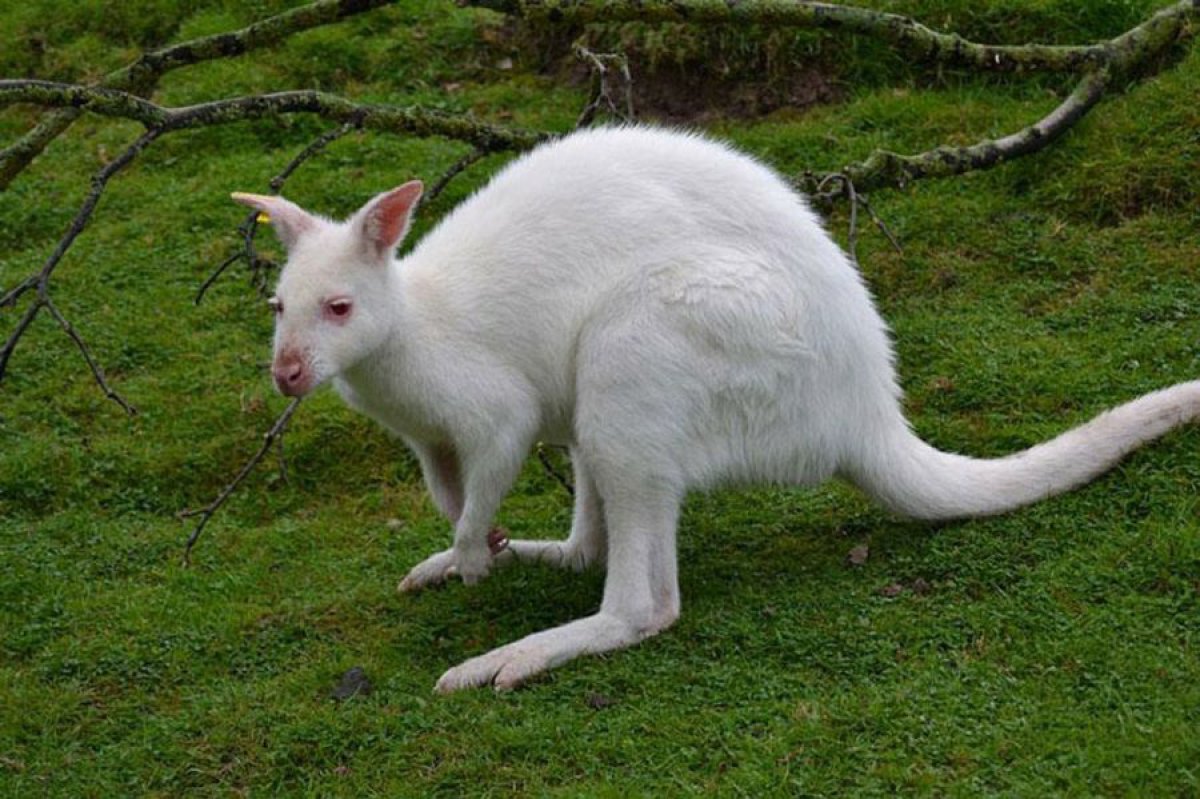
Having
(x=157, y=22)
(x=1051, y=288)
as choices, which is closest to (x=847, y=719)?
(x=1051, y=288)

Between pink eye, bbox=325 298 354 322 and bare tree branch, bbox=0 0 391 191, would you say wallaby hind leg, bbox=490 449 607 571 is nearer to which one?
pink eye, bbox=325 298 354 322

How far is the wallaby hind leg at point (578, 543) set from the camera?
5.23 meters

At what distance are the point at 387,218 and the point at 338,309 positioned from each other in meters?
0.30

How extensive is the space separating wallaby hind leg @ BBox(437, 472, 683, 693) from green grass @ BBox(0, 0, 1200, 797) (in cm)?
7

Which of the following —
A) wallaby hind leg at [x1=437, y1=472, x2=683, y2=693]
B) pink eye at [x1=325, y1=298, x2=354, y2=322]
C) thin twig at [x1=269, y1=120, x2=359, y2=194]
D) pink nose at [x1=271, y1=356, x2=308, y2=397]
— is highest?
thin twig at [x1=269, y1=120, x2=359, y2=194]

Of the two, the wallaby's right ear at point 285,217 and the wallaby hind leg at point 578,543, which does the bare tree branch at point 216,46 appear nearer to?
the wallaby's right ear at point 285,217

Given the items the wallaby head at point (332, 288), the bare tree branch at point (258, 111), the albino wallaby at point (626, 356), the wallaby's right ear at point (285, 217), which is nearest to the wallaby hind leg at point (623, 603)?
the albino wallaby at point (626, 356)

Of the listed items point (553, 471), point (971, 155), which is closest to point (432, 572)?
point (553, 471)

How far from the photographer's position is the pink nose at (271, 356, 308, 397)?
14.7ft

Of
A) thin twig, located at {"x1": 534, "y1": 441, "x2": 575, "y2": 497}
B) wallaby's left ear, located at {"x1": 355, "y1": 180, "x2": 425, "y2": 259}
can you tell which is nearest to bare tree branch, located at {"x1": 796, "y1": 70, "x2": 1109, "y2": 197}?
thin twig, located at {"x1": 534, "y1": 441, "x2": 575, "y2": 497}

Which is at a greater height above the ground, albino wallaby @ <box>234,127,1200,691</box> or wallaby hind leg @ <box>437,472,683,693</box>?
albino wallaby @ <box>234,127,1200,691</box>

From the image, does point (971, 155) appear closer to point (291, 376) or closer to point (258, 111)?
point (258, 111)

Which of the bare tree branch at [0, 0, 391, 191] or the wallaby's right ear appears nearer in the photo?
the wallaby's right ear

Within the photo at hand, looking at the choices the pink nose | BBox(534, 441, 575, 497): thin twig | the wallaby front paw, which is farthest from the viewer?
BBox(534, 441, 575, 497): thin twig
